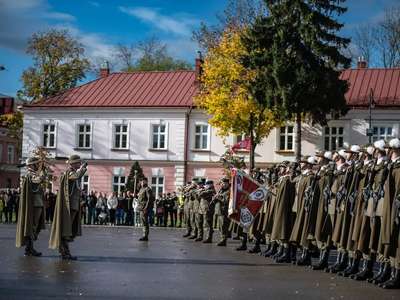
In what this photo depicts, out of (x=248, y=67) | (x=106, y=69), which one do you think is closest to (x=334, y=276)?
(x=248, y=67)

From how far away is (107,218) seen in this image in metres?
35.0

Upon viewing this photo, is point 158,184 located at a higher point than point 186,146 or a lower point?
lower

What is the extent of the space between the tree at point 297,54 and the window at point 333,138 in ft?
24.4

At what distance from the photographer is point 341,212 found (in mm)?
12508

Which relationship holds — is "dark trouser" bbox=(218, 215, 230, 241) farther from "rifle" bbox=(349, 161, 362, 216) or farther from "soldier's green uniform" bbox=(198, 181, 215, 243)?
"rifle" bbox=(349, 161, 362, 216)

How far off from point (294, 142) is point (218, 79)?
7687 millimetres

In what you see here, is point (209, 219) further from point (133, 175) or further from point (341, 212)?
point (133, 175)

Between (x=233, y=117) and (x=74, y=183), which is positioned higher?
(x=233, y=117)

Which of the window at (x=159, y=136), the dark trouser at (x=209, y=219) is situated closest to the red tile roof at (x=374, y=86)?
the window at (x=159, y=136)

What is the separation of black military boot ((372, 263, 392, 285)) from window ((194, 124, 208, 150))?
37.5 meters

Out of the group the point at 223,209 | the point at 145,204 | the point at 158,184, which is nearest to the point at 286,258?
the point at 223,209

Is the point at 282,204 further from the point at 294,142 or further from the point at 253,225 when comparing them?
the point at 294,142

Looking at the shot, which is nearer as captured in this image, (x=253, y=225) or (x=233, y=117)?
(x=253, y=225)

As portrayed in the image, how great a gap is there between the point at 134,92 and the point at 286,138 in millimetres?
11351
